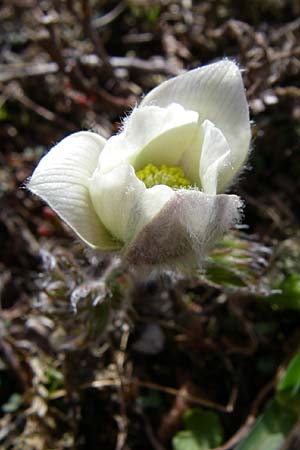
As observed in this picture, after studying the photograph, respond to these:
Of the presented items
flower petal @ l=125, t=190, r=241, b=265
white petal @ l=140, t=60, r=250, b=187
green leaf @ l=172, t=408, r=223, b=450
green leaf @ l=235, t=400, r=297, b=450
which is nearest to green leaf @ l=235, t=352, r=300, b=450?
green leaf @ l=235, t=400, r=297, b=450

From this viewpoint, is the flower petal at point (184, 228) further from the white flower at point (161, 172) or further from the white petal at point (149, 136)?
the white petal at point (149, 136)

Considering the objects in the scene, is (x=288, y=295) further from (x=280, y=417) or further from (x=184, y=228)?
(x=184, y=228)

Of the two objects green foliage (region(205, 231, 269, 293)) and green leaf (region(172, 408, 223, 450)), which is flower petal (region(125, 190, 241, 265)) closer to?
green foliage (region(205, 231, 269, 293))

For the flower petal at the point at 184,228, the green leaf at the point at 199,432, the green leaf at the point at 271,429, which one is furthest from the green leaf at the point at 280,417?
the flower petal at the point at 184,228

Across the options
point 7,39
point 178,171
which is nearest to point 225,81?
point 178,171

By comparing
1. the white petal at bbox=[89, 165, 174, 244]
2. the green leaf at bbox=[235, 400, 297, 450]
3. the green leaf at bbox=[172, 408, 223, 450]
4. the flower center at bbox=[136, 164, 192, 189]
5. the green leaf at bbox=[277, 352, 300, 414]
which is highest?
the white petal at bbox=[89, 165, 174, 244]

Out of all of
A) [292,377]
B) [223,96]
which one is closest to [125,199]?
[223,96]
